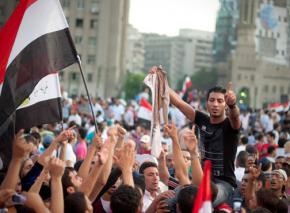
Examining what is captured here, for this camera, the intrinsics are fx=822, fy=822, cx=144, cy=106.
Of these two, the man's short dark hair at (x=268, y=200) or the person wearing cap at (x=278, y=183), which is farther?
the person wearing cap at (x=278, y=183)

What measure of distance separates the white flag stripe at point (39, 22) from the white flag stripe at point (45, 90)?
48cm

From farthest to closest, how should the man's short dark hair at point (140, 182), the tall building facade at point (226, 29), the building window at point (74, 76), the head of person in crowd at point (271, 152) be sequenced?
the tall building facade at point (226, 29)
the building window at point (74, 76)
the head of person in crowd at point (271, 152)
the man's short dark hair at point (140, 182)

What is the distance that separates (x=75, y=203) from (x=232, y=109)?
1916 millimetres

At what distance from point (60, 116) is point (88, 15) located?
87509 mm

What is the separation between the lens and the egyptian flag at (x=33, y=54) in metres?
7.59

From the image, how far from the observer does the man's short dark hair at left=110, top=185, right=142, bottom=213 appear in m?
5.74

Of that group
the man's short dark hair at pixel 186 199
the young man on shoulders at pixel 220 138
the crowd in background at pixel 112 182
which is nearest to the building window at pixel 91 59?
the crowd in background at pixel 112 182

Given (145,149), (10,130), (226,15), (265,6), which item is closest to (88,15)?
(265,6)

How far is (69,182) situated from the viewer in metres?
6.71

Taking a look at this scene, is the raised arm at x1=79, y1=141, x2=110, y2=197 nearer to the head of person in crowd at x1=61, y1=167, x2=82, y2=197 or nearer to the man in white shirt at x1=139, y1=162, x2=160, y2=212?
the head of person in crowd at x1=61, y1=167, x2=82, y2=197

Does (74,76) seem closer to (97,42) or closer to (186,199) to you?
(97,42)

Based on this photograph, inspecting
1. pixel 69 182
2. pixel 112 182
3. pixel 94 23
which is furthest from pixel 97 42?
pixel 69 182

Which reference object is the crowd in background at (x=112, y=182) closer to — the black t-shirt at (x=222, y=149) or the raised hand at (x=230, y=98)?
the black t-shirt at (x=222, y=149)

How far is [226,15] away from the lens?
486ft
